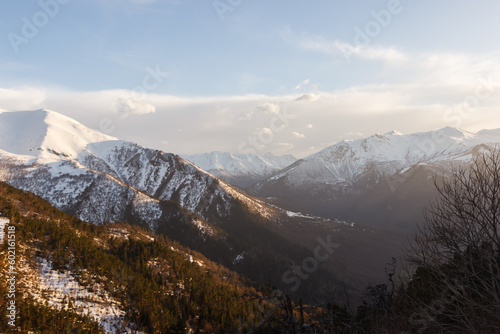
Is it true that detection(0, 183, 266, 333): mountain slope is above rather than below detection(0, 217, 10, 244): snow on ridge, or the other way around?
below

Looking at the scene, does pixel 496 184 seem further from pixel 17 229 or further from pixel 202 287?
pixel 202 287

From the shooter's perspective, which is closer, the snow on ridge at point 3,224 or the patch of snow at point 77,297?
the patch of snow at point 77,297

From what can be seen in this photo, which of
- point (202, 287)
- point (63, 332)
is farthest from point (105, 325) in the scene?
point (202, 287)

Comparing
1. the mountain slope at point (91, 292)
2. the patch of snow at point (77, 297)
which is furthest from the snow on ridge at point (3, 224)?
the patch of snow at point (77, 297)

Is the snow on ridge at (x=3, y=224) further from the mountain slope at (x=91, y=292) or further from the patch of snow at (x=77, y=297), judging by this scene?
the patch of snow at (x=77, y=297)

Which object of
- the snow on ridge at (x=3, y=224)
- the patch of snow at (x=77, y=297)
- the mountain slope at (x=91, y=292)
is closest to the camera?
the mountain slope at (x=91, y=292)

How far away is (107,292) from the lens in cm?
5706

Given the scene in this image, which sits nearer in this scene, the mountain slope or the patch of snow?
the mountain slope

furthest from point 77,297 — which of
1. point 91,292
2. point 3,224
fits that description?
point 3,224

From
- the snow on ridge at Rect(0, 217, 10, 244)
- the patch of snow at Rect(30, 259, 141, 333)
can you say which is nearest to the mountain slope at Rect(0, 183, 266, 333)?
the patch of snow at Rect(30, 259, 141, 333)

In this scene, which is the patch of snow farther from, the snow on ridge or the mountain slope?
the snow on ridge

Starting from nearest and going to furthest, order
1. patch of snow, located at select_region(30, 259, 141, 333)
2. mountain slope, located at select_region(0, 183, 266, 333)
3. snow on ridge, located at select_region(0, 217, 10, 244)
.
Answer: mountain slope, located at select_region(0, 183, 266, 333), patch of snow, located at select_region(30, 259, 141, 333), snow on ridge, located at select_region(0, 217, 10, 244)

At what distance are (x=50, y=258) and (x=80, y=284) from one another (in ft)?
30.6

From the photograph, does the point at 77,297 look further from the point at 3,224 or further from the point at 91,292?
the point at 3,224
